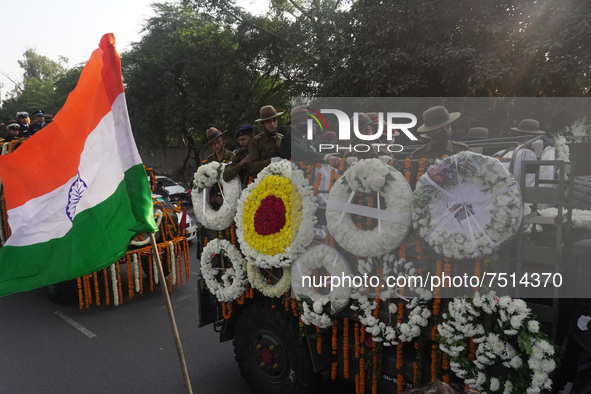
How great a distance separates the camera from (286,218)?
380cm

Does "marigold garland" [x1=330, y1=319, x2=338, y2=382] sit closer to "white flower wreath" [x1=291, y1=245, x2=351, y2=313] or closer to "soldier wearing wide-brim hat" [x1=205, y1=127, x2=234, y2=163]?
"white flower wreath" [x1=291, y1=245, x2=351, y2=313]

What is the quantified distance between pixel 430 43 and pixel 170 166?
2273 cm

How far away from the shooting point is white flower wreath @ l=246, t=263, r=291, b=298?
12.7 feet

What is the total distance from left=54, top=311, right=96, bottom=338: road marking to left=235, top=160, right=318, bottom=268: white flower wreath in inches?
133

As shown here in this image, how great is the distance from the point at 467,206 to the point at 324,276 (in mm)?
1291

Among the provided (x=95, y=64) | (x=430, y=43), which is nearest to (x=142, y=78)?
(x=430, y=43)

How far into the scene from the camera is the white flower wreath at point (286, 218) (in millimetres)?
3672

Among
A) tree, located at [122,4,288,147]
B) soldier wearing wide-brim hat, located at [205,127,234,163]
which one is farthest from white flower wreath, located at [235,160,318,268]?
tree, located at [122,4,288,147]

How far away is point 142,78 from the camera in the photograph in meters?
21.6

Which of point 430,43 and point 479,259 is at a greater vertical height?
point 430,43

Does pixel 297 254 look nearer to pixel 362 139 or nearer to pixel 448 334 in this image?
pixel 448 334

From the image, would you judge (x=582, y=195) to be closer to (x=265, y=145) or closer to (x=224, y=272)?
(x=265, y=145)

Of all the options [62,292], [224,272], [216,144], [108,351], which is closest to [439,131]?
[224,272]

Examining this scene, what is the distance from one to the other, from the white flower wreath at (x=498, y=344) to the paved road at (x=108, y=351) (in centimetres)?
261
